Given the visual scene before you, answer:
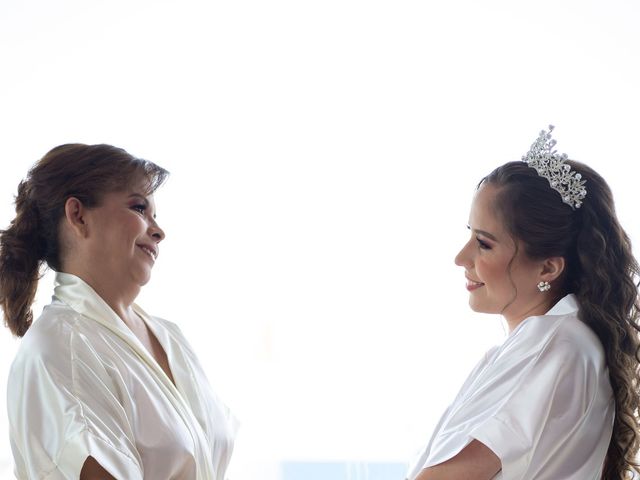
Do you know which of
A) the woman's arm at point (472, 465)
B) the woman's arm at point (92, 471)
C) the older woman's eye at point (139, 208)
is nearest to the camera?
the woman's arm at point (92, 471)

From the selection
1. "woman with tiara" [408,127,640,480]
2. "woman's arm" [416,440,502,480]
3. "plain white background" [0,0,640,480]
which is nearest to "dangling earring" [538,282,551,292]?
"woman with tiara" [408,127,640,480]

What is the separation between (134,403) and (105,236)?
381 millimetres

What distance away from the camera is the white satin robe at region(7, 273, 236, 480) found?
1478mm

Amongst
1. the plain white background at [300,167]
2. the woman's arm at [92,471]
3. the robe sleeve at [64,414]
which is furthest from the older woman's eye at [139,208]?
the plain white background at [300,167]

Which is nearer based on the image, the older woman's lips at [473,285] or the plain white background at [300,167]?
the older woman's lips at [473,285]

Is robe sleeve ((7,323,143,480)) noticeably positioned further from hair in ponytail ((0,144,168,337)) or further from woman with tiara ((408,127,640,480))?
woman with tiara ((408,127,640,480))

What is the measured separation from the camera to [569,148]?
339 cm

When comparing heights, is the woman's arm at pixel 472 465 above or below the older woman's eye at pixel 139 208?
below

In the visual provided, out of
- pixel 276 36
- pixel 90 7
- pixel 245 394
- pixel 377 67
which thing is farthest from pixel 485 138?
pixel 90 7

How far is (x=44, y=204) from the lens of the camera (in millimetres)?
1734

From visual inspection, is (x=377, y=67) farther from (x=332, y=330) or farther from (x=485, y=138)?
(x=332, y=330)

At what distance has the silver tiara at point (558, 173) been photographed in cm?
172

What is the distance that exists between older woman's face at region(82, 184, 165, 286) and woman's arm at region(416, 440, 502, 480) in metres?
0.80

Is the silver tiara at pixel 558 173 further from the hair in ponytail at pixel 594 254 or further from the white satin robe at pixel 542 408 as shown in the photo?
the white satin robe at pixel 542 408
